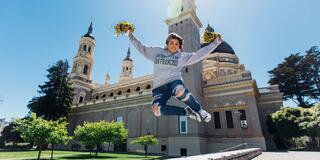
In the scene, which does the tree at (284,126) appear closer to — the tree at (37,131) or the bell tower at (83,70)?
the tree at (37,131)

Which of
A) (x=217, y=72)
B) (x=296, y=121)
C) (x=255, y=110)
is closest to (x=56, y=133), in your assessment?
(x=255, y=110)

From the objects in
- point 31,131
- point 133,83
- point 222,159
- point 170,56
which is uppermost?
point 133,83

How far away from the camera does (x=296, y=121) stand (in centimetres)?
2325

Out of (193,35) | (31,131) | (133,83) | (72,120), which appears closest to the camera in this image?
(31,131)

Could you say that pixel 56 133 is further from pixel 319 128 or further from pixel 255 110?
pixel 319 128

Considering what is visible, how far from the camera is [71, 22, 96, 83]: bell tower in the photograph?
4863 centimetres

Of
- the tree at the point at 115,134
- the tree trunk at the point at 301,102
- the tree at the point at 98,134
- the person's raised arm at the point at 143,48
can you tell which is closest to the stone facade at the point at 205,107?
the tree at the point at 115,134

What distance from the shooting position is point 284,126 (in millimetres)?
23562

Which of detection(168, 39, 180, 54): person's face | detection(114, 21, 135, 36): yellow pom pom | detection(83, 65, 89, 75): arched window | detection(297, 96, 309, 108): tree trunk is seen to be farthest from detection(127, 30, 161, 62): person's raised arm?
detection(83, 65, 89, 75): arched window

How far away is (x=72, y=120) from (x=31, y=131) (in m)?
27.9

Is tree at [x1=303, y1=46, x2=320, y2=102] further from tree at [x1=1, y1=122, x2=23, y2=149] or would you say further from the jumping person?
tree at [x1=1, y1=122, x2=23, y2=149]

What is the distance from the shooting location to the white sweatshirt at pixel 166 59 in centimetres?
379

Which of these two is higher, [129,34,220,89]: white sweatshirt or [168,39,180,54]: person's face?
[168,39,180,54]: person's face

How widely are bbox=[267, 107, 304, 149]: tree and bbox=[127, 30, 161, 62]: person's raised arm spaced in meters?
25.3
